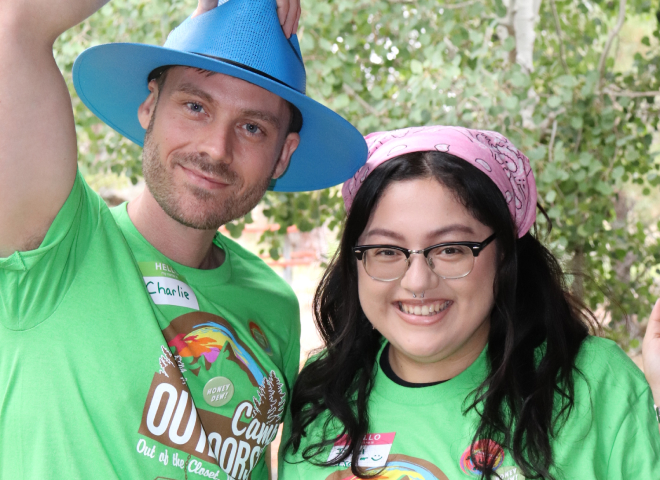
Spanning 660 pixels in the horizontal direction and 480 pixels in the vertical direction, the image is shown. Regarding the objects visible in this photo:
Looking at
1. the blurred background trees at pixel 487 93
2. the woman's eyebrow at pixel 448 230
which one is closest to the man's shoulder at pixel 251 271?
the woman's eyebrow at pixel 448 230

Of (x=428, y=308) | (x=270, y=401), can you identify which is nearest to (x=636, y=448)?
(x=428, y=308)

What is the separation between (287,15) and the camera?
201 centimetres

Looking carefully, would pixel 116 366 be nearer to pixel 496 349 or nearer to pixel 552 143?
pixel 496 349

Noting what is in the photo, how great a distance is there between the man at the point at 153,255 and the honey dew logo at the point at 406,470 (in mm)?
401

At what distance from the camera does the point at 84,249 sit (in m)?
1.74

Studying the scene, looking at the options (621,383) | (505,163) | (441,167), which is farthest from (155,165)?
(621,383)

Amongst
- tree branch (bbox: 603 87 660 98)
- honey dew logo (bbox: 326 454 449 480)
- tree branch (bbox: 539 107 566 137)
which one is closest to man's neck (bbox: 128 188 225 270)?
honey dew logo (bbox: 326 454 449 480)

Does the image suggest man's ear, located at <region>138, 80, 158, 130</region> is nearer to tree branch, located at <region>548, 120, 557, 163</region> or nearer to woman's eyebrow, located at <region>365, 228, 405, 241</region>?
woman's eyebrow, located at <region>365, 228, 405, 241</region>

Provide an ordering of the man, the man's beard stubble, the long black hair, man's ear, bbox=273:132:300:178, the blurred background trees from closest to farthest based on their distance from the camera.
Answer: the man
the long black hair
the man's beard stubble
man's ear, bbox=273:132:300:178
the blurred background trees

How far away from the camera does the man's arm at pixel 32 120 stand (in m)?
1.42

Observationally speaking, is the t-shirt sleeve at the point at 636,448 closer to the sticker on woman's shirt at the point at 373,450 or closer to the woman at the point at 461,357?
the woman at the point at 461,357

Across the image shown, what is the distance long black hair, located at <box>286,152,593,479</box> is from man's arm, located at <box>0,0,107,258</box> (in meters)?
0.80

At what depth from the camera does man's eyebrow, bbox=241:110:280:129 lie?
193 centimetres

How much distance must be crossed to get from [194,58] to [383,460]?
1152 mm
